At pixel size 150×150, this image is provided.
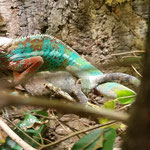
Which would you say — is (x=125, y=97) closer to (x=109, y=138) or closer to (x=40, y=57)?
(x=109, y=138)

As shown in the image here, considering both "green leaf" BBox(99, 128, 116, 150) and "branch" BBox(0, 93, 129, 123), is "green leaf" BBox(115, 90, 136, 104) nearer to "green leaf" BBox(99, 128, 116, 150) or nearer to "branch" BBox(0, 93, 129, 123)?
"green leaf" BBox(99, 128, 116, 150)

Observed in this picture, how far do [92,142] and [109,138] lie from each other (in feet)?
0.17

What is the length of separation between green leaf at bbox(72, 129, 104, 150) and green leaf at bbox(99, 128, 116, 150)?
16 mm

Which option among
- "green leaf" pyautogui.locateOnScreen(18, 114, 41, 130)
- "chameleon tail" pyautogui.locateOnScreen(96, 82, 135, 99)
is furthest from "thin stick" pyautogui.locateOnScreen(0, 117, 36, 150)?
"chameleon tail" pyautogui.locateOnScreen(96, 82, 135, 99)

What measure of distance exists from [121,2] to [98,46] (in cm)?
35

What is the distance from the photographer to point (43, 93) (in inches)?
67.2

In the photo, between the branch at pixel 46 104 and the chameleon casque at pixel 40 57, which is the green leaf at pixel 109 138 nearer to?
the branch at pixel 46 104

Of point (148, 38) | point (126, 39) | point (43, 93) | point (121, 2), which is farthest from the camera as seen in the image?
point (43, 93)

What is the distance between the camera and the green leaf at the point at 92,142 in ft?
2.24

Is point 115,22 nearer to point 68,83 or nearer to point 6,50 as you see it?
point 68,83

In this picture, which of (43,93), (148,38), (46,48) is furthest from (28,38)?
(148,38)

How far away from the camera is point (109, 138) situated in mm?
697

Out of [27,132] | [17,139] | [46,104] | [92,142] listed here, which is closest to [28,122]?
[27,132]

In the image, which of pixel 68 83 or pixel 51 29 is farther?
pixel 51 29
